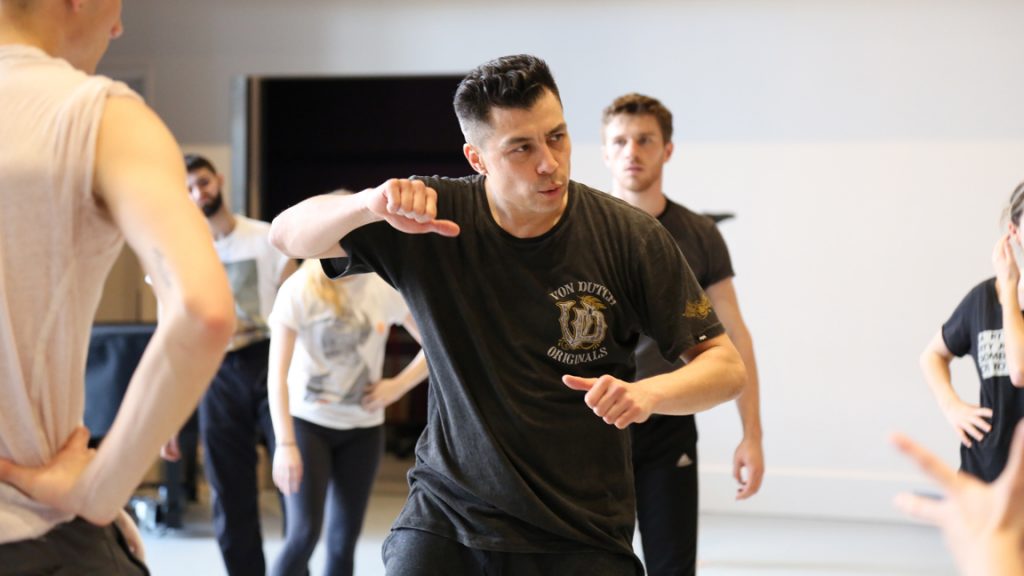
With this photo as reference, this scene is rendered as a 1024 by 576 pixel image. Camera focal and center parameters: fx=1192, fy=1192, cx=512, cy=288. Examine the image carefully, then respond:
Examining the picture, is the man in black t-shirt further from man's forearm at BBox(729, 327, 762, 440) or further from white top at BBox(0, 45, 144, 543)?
white top at BBox(0, 45, 144, 543)

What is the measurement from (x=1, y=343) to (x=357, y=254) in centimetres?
95

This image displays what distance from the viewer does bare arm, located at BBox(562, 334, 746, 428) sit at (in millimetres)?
1992

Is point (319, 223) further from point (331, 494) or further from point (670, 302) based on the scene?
point (331, 494)

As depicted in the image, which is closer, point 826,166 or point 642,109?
point 642,109

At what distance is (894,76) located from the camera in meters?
6.71

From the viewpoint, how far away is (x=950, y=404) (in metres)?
3.54

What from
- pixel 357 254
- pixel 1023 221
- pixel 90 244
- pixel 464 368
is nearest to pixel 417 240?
pixel 357 254

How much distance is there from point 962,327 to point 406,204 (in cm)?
215

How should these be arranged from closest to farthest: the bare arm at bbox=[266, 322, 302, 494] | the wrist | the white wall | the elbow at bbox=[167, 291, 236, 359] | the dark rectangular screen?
1. the elbow at bbox=[167, 291, 236, 359]
2. the wrist
3. the bare arm at bbox=[266, 322, 302, 494]
4. the white wall
5. the dark rectangular screen

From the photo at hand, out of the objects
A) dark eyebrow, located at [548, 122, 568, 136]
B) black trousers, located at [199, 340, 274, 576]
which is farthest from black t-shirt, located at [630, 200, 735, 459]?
black trousers, located at [199, 340, 274, 576]

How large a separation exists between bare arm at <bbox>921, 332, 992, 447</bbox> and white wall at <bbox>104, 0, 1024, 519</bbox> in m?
3.09

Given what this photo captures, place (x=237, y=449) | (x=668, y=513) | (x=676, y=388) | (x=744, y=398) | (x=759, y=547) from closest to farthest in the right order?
(x=676, y=388), (x=668, y=513), (x=744, y=398), (x=237, y=449), (x=759, y=547)

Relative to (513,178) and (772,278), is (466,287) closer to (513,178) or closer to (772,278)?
(513,178)

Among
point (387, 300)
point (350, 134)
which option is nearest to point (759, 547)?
point (387, 300)
